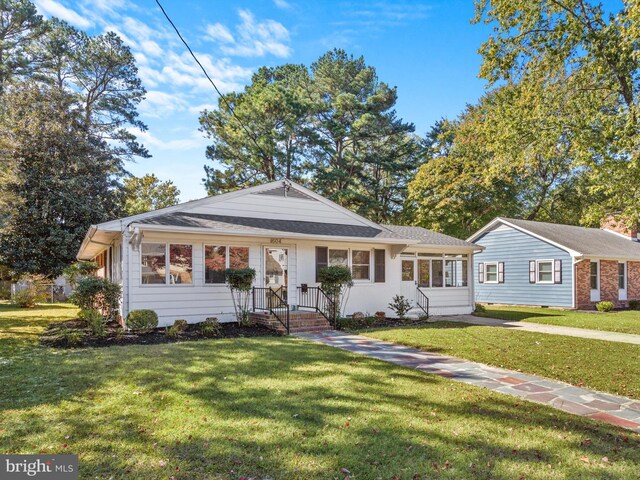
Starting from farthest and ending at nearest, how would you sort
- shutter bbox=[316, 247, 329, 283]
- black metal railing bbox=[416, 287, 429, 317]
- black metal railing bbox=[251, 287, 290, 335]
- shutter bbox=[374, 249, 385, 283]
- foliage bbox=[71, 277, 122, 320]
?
black metal railing bbox=[416, 287, 429, 317] < shutter bbox=[374, 249, 385, 283] < shutter bbox=[316, 247, 329, 283] < black metal railing bbox=[251, 287, 290, 335] < foliage bbox=[71, 277, 122, 320]

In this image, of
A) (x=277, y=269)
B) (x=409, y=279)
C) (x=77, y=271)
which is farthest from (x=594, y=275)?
(x=77, y=271)

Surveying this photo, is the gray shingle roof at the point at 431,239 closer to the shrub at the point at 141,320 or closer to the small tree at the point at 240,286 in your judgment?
the small tree at the point at 240,286

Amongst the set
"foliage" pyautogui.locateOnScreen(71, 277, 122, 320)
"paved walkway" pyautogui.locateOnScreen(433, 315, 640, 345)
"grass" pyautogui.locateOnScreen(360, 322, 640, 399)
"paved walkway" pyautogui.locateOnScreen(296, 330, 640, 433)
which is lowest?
"paved walkway" pyautogui.locateOnScreen(433, 315, 640, 345)

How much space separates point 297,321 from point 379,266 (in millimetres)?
4204

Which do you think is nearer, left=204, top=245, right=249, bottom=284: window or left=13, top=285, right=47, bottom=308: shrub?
left=204, top=245, right=249, bottom=284: window

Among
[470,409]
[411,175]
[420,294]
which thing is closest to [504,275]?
[420,294]

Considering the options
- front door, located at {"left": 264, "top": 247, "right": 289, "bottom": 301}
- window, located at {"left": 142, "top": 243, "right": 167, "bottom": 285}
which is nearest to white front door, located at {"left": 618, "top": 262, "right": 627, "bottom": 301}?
front door, located at {"left": 264, "top": 247, "right": 289, "bottom": 301}

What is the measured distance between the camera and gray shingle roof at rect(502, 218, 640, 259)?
19.2m

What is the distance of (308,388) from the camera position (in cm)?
522

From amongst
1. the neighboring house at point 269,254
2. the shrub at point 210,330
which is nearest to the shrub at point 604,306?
the neighboring house at point 269,254

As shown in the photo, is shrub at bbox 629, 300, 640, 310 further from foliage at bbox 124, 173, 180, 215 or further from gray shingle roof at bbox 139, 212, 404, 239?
foliage at bbox 124, 173, 180, 215

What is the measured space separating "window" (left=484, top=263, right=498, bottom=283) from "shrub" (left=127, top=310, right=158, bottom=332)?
17931mm

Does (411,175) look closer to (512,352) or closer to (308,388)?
(512,352)

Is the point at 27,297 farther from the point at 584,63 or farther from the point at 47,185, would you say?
the point at 584,63
